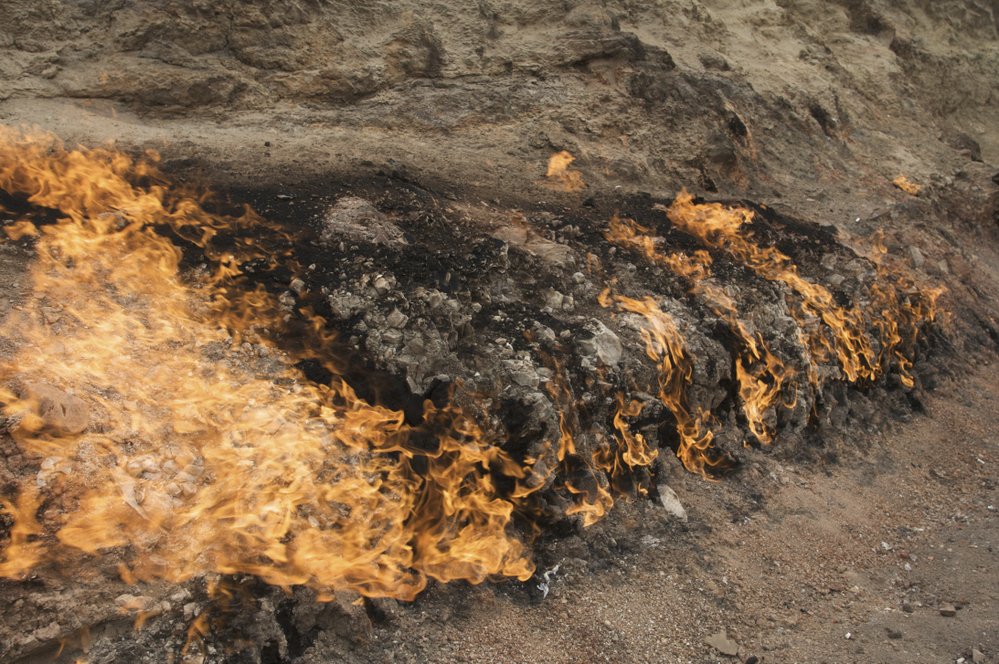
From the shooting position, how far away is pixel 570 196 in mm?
9008

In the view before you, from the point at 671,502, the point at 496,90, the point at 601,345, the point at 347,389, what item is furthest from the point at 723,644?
the point at 496,90

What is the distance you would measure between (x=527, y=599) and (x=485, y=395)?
1.71 m

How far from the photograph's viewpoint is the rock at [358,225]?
7012 mm

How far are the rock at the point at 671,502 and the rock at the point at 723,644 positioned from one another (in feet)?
3.91

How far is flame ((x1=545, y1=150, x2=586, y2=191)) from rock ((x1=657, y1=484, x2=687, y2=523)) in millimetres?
4041

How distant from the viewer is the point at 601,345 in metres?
7.05

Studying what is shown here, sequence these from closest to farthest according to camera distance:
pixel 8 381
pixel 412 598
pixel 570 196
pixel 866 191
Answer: pixel 8 381 < pixel 412 598 < pixel 570 196 < pixel 866 191

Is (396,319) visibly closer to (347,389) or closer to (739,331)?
(347,389)

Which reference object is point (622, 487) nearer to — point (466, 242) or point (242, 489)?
point (466, 242)

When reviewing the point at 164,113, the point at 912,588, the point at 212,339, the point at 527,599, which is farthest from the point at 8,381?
the point at 912,588

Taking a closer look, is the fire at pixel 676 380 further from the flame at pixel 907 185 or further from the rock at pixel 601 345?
the flame at pixel 907 185

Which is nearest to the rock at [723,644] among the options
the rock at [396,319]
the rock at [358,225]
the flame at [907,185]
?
the rock at [396,319]

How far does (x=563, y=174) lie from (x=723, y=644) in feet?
19.3

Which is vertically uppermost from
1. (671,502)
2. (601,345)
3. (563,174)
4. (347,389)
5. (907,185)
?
(907,185)
